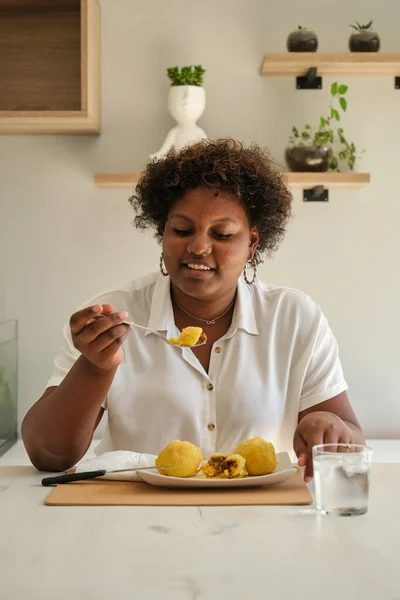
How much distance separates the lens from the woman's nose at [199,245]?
66.1 inches

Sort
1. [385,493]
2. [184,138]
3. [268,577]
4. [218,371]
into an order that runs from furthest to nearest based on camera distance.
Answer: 1. [184,138]
2. [218,371]
3. [385,493]
4. [268,577]

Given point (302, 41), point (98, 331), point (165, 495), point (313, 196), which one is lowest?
point (165, 495)

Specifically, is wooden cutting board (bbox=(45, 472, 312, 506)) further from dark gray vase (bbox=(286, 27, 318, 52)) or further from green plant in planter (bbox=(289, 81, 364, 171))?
dark gray vase (bbox=(286, 27, 318, 52))

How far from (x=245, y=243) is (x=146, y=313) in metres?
0.27

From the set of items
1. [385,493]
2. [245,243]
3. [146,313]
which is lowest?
[385,493]

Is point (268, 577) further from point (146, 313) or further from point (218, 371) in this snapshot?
point (146, 313)

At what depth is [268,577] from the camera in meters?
0.89

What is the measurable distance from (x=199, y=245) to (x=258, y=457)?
21.2 inches

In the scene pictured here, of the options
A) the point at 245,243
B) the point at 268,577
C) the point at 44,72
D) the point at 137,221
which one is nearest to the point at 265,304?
the point at 245,243

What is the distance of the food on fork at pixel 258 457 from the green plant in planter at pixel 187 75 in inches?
70.3

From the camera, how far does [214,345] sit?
5.83ft

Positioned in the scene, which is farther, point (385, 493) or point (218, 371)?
A: point (218, 371)

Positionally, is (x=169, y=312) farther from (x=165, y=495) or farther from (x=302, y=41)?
(x=302, y=41)

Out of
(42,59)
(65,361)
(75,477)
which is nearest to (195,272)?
(65,361)
